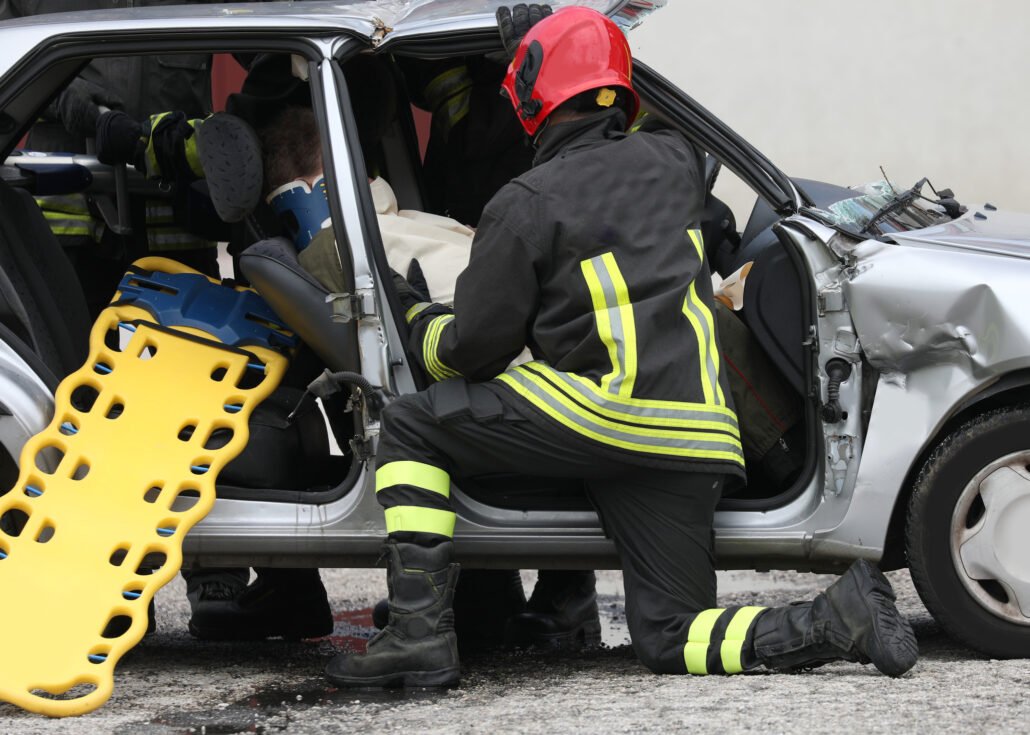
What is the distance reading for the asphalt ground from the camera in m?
3.07

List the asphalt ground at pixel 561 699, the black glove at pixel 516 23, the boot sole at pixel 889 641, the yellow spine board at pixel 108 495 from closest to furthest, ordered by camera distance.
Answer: the asphalt ground at pixel 561 699, the boot sole at pixel 889 641, the yellow spine board at pixel 108 495, the black glove at pixel 516 23

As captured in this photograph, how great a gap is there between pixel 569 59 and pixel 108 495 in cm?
156

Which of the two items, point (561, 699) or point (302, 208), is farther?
point (302, 208)

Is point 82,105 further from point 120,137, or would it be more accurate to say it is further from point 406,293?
point 406,293

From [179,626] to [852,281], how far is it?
110 inches

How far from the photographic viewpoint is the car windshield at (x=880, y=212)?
12.6 feet

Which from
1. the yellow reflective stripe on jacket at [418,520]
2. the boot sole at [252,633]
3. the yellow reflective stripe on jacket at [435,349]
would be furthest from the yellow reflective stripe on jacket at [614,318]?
the boot sole at [252,633]

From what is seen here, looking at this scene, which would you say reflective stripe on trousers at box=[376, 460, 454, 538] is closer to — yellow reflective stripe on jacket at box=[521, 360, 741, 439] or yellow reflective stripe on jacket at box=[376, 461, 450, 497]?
yellow reflective stripe on jacket at box=[376, 461, 450, 497]

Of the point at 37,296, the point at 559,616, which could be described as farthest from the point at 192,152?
the point at 559,616

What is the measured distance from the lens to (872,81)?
1073 cm

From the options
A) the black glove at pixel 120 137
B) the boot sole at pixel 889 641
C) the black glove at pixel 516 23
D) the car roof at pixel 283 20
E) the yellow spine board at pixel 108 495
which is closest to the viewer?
the boot sole at pixel 889 641

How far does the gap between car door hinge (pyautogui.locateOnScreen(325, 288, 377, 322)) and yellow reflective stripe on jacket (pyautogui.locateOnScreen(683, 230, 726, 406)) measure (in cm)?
77

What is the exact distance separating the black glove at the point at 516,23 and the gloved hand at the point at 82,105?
1.62 metres

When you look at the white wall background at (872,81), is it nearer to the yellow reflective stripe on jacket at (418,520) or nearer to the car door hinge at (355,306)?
the car door hinge at (355,306)
